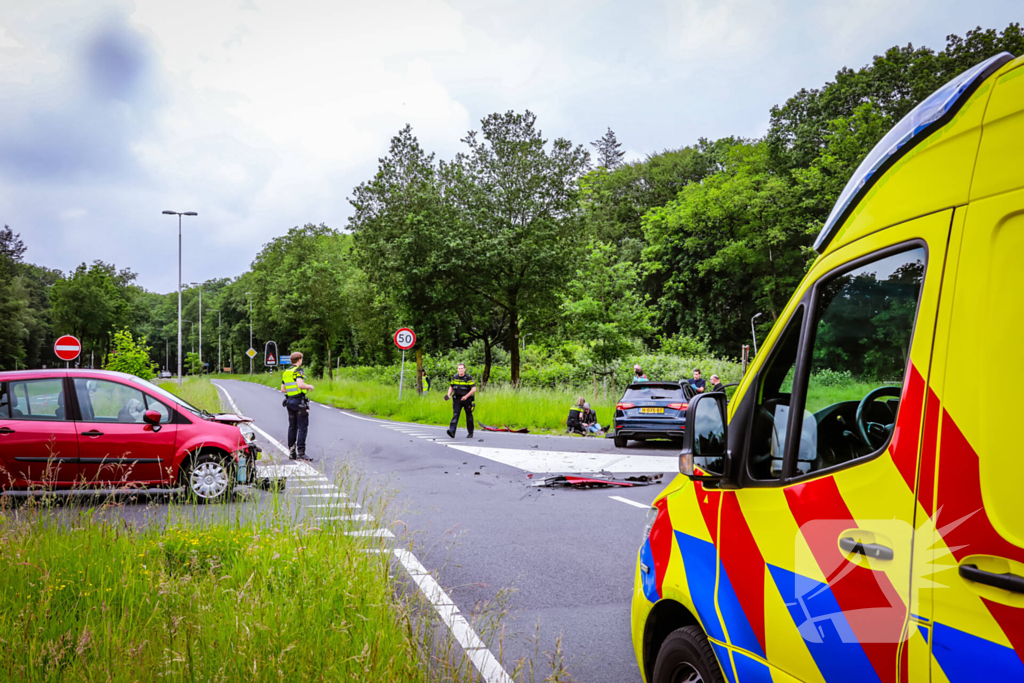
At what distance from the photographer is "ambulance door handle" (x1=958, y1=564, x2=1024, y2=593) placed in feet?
4.52

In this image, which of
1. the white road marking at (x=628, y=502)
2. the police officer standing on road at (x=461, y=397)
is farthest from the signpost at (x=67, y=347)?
the white road marking at (x=628, y=502)

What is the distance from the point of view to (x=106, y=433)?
845 cm

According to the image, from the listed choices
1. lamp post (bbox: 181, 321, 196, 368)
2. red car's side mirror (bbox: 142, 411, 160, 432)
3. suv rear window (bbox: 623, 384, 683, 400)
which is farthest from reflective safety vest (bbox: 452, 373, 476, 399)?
lamp post (bbox: 181, 321, 196, 368)

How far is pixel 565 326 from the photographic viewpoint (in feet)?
87.7

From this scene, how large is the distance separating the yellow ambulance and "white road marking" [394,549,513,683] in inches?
53.0

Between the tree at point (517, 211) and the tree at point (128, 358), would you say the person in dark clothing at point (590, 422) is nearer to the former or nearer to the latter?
the tree at point (517, 211)

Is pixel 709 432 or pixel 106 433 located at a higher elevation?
pixel 709 432

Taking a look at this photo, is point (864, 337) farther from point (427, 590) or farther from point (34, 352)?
point (34, 352)

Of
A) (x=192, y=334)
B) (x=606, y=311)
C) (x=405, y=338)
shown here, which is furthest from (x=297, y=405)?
(x=192, y=334)

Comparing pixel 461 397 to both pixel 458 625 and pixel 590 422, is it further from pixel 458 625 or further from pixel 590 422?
pixel 458 625

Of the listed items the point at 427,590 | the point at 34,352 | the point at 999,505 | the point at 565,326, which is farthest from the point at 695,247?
the point at 34,352

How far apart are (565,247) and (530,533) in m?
20.9

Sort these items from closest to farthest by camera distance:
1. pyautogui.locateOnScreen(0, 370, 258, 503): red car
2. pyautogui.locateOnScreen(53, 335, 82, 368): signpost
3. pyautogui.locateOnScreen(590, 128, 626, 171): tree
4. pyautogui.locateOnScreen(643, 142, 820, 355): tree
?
pyautogui.locateOnScreen(0, 370, 258, 503): red car → pyautogui.locateOnScreen(53, 335, 82, 368): signpost → pyautogui.locateOnScreen(643, 142, 820, 355): tree → pyautogui.locateOnScreen(590, 128, 626, 171): tree

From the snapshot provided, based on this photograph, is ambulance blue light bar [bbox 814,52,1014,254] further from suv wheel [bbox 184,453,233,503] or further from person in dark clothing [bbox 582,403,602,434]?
person in dark clothing [bbox 582,403,602,434]
